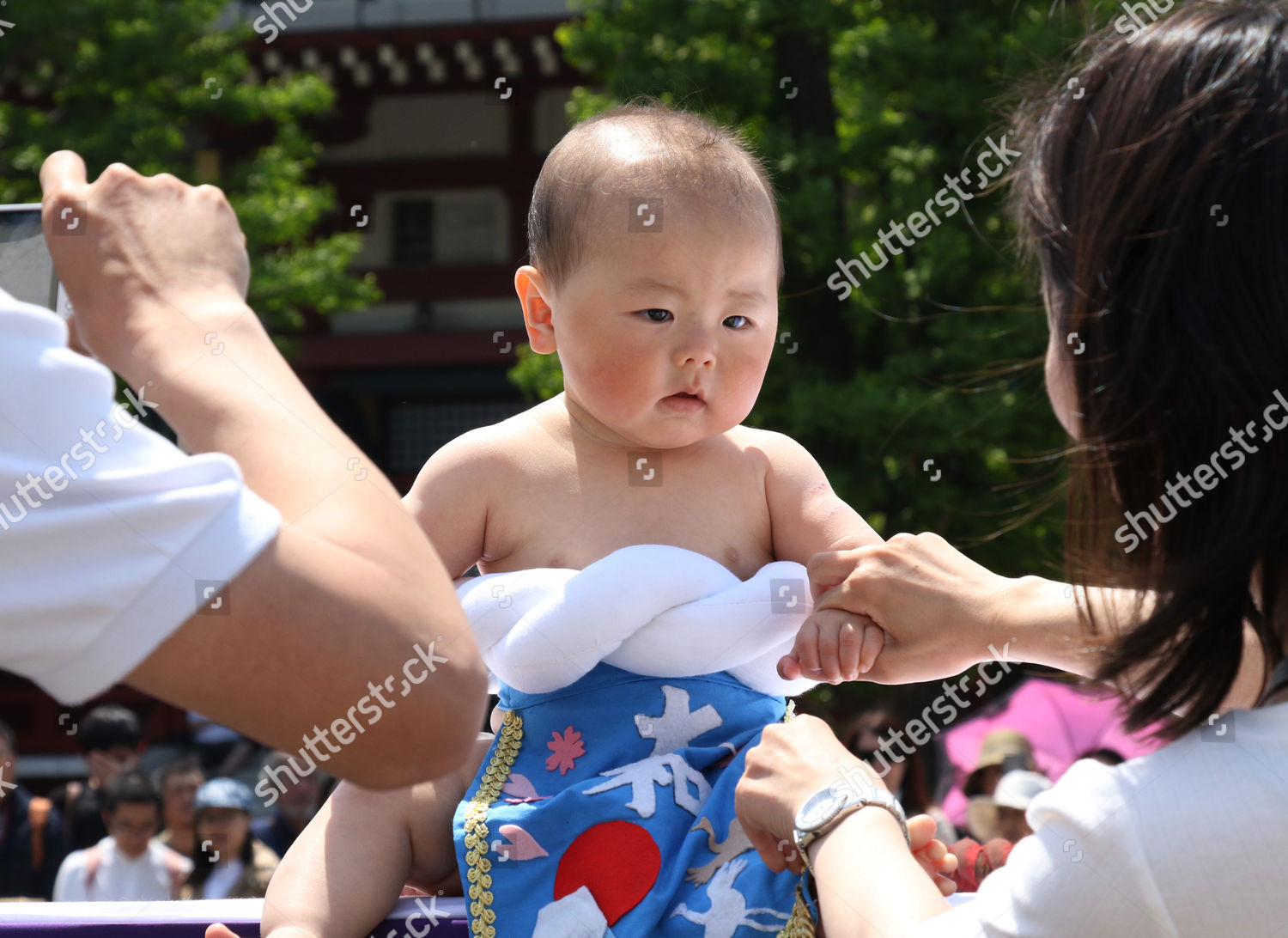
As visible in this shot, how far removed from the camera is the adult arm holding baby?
2.54ft

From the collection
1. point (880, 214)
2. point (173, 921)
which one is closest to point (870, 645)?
point (173, 921)

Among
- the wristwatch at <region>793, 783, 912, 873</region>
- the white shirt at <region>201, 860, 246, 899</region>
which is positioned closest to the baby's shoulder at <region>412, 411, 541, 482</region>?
the wristwatch at <region>793, 783, 912, 873</region>

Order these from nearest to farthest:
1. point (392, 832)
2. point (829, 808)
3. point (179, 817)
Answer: point (829, 808) < point (392, 832) < point (179, 817)

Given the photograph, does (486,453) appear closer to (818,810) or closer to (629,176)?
(629,176)

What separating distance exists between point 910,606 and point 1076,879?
57 cm

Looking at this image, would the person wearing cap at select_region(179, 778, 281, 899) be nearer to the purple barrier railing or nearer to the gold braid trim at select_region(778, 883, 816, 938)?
the purple barrier railing

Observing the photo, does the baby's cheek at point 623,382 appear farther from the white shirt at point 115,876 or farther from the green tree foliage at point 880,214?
the green tree foliage at point 880,214

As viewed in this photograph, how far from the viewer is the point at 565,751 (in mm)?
1363

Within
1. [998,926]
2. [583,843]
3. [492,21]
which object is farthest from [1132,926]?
[492,21]

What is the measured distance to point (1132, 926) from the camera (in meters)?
0.90

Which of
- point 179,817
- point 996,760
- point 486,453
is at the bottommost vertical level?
point 179,817

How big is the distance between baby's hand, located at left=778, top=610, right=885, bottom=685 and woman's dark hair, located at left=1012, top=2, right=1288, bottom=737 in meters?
0.40

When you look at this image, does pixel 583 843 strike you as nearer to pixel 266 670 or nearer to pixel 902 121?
pixel 266 670

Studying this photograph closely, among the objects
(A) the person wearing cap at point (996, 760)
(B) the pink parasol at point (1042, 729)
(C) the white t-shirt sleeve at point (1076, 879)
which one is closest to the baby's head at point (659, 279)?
(C) the white t-shirt sleeve at point (1076, 879)
